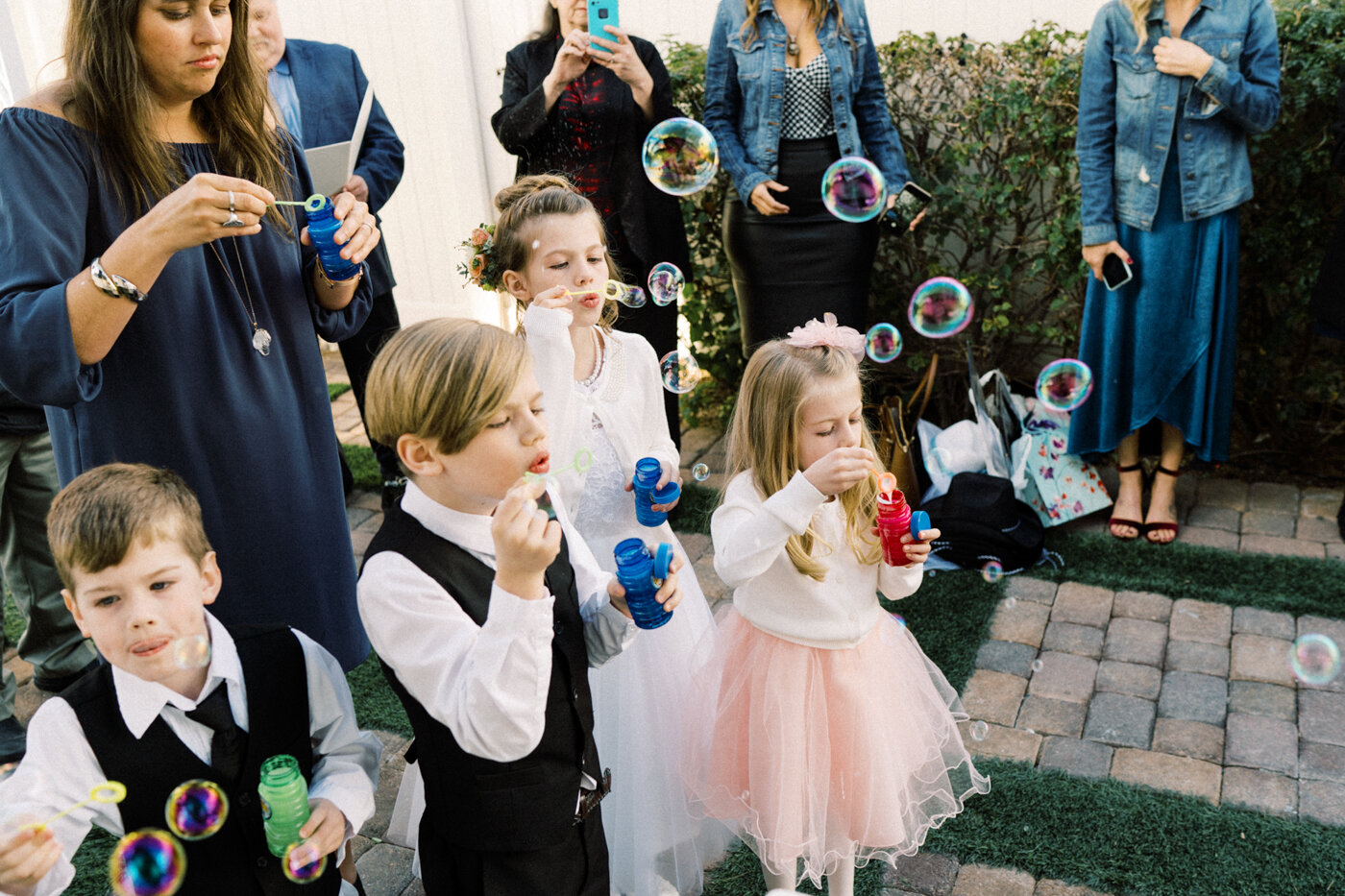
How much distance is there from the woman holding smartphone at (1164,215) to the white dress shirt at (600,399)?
213 centimetres

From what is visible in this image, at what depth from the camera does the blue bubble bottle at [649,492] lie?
7.46 ft

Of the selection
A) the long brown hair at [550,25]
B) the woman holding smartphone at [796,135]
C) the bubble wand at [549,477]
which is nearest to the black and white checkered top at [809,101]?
the woman holding smartphone at [796,135]

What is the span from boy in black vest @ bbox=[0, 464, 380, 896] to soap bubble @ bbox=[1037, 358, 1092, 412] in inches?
113

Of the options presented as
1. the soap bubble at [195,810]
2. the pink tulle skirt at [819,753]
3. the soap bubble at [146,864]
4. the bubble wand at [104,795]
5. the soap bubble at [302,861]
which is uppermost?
the bubble wand at [104,795]

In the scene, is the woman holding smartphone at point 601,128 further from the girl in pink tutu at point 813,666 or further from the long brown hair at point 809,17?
the girl in pink tutu at point 813,666

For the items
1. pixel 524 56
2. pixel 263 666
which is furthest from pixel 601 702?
pixel 524 56

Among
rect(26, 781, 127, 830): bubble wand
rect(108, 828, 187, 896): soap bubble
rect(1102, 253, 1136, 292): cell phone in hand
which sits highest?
rect(1102, 253, 1136, 292): cell phone in hand

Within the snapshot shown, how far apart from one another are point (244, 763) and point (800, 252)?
304 centimetres

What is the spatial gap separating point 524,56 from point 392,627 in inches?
115

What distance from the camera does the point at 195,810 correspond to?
1.64 m

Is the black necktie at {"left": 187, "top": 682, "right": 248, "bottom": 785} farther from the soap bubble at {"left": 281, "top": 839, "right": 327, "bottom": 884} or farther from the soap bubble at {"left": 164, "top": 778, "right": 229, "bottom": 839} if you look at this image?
the soap bubble at {"left": 281, "top": 839, "right": 327, "bottom": 884}

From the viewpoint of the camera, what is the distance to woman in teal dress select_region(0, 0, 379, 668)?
1686mm

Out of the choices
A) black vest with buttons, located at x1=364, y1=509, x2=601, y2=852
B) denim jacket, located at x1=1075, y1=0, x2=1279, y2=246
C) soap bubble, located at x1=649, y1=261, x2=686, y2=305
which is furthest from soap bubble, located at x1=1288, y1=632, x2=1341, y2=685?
black vest with buttons, located at x1=364, y1=509, x2=601, y2=852

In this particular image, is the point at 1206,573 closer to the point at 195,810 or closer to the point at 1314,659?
the point at 1314,659
